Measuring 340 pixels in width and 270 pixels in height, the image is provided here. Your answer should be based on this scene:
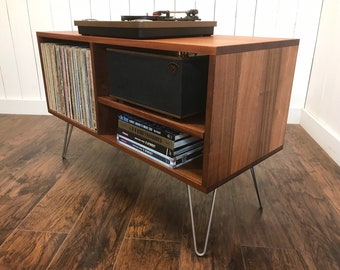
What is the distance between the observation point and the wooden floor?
2.84 ft

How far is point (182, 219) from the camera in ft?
3.38

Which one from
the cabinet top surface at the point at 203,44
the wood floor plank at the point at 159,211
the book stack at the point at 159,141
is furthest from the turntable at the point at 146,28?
the wood floor plank at the point at 159,211

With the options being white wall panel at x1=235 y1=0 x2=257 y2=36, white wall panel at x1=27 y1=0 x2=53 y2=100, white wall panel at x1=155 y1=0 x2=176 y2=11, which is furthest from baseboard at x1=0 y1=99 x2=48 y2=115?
white wall panel at x1=235 y1=0 x2=257 y2=36

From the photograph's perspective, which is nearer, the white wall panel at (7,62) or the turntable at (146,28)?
the turntable at (146,28)

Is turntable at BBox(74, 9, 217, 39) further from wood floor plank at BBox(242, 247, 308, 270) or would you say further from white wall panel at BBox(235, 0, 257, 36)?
white wall panel at BBox(235, 0, 257, 36)

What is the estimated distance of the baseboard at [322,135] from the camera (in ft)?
4.83

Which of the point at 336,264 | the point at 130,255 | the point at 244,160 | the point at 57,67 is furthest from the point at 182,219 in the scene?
the point at 57,67

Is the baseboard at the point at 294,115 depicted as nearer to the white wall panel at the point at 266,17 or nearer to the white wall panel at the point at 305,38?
the white wall panel at the point at 305,38

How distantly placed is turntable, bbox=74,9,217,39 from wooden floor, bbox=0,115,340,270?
0.60 meters

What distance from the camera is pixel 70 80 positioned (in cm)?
113

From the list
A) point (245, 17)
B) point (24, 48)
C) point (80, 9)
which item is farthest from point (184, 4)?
point (24, 48)

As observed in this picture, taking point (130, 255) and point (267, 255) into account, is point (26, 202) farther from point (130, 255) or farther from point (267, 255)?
point (267, 255)

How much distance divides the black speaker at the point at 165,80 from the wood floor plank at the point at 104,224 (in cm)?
42

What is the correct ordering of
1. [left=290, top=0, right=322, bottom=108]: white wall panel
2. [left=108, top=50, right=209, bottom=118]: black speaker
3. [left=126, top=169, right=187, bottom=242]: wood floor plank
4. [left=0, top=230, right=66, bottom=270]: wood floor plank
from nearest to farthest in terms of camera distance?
[left=108, top=50, right=209, bottom=118]: black speaker < [left=0, top=230, right=66, bottom=270]: wood floor plank < [left=126, top=169, right=187, bottom=242]: wood floor plank < [left=290, top=0, right=322, bottom=108]: white wall panel
